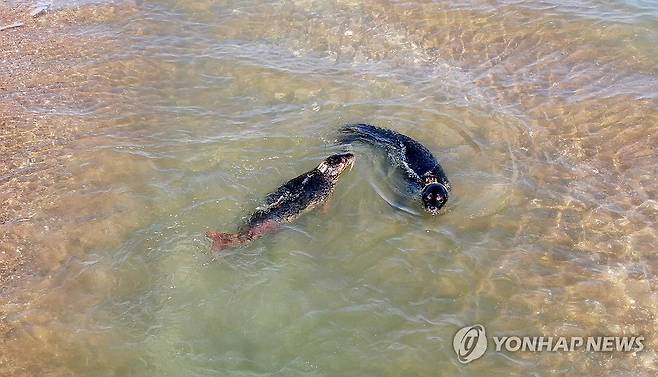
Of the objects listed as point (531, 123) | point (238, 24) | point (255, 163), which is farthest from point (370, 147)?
point (238, 24)

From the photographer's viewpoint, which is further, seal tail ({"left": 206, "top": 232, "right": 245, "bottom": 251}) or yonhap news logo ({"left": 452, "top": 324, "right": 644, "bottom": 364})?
seal tail ({"left": 206, "top": 232, "right": 245, "bottom": 251})

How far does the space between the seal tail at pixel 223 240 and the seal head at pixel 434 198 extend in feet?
8.97

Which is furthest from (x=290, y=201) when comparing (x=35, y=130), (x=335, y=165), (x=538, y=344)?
(x=35, y=130)

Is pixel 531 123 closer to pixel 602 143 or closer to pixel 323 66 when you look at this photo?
pixel 602 143

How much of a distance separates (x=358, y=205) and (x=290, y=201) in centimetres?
111

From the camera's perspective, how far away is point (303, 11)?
45.7ft

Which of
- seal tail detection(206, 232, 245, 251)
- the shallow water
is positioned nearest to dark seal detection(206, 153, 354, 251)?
seal tail detection(206, 232, 245, 251)

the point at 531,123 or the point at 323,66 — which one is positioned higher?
the point at 323,66

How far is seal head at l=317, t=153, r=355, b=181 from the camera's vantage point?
27.2ft

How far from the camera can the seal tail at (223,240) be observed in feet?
23.3

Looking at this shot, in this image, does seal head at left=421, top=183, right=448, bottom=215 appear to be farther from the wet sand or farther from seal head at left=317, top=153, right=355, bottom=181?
the wet sand

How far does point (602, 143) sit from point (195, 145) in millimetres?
7168

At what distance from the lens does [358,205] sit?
8.19 metres

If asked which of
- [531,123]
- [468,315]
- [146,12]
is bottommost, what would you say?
[468,315]
